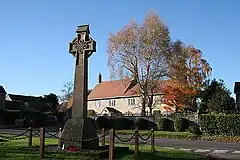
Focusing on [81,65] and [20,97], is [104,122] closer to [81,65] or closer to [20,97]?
[81,65]

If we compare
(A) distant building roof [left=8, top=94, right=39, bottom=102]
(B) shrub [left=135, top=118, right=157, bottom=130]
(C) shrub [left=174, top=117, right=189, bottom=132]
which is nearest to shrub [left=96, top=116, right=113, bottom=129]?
(B) shrub [left=135, top=118, right=157, bottom=130]

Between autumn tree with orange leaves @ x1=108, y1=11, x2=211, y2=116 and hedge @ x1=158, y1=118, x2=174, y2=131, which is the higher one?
Answer: autumn tree with orange leaves @ x1=108, y1=11, x2=211, y2=116

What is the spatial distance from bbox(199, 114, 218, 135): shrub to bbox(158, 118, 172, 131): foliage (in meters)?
7.91

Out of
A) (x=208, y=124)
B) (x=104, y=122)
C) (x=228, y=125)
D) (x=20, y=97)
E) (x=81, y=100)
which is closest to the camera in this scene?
(x=81, y=100)

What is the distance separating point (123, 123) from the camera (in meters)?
43.2

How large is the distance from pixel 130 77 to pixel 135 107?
18.7m

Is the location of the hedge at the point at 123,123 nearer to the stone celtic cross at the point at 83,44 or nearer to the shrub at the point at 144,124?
the shrub at the point at 144,124

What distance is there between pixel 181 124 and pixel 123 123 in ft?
32.3

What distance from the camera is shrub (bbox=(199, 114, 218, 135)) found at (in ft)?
99.6

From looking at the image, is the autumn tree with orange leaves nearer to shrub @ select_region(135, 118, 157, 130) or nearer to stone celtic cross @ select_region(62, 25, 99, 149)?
shrub @ select_region(135, 118, 157, 130)

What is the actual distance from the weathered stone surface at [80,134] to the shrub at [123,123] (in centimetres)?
2896

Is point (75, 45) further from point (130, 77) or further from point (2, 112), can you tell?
point (2, 112)

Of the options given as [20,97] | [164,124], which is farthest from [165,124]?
[20,97]

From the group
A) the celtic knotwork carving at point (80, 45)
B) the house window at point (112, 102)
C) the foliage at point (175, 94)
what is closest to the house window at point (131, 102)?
the house window at point (112, 102)
